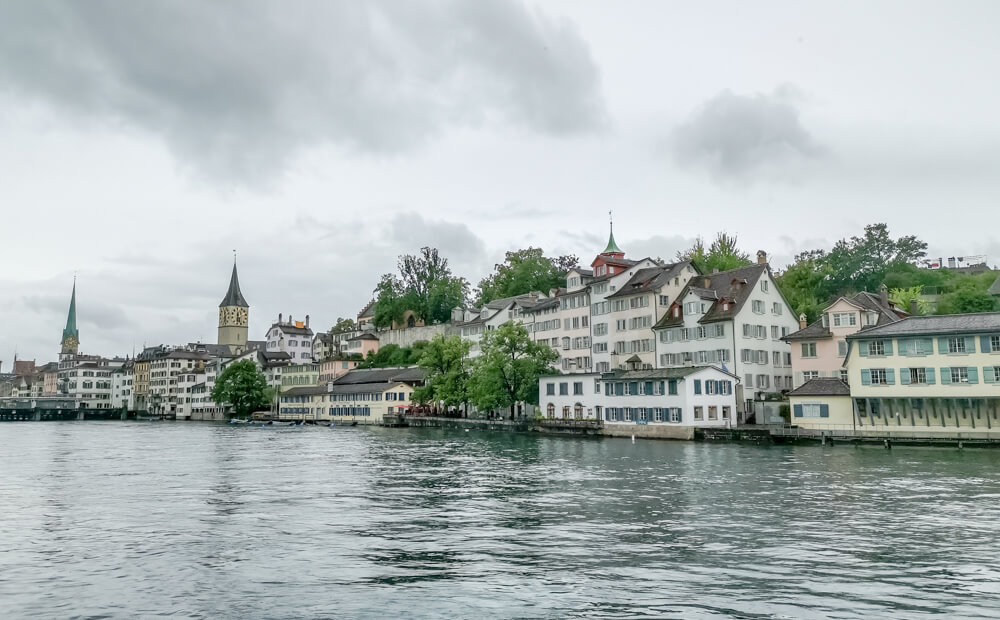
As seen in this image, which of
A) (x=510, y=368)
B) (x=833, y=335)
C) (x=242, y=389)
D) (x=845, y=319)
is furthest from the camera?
(x=242, y=389)

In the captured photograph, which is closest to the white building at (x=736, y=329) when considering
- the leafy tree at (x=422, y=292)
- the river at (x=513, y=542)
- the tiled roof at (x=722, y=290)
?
the tiled roof at (x=722, y=290)

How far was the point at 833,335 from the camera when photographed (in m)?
69.3

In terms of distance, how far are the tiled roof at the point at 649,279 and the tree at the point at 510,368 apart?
10516 millimetres

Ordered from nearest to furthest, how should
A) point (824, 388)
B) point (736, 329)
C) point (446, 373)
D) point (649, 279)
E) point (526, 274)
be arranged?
1. point (824, 388)
2. point (736, 329)
3. point (649, 279)
4. point (446, 373)
5. point (526, 274)

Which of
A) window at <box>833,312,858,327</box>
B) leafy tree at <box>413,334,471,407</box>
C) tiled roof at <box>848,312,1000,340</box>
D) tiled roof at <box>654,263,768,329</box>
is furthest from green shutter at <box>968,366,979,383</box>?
leafy tree at <box>413,334,471,407</box>

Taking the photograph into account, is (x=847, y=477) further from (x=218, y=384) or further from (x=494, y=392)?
(x=218, y=384)

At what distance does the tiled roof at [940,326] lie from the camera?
5569cm

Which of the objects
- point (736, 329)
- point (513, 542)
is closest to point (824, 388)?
point (736, 329)

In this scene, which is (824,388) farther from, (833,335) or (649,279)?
(649,279)

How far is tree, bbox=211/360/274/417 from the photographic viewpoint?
144750 mm

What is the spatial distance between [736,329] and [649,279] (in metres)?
14.6

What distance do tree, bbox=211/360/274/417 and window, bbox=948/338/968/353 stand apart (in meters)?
118

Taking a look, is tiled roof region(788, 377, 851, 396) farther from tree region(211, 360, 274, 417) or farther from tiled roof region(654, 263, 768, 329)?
tree region(211, 360, 274, 417)

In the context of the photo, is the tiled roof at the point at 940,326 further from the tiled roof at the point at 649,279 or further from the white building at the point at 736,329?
the tiled roof at the point at 649,279
